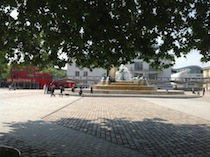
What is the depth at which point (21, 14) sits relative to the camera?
24.3 ft

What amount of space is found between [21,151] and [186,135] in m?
5.89

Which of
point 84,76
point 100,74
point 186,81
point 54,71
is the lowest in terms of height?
point 186,81

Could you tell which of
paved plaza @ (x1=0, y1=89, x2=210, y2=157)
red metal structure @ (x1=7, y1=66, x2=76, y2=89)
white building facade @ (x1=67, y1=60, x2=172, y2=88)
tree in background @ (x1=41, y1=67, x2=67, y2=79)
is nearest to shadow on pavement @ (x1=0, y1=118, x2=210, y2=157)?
paved plaza @ (x1=0, y1=89, x2=210, y2=157)

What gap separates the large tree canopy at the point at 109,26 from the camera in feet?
23.7

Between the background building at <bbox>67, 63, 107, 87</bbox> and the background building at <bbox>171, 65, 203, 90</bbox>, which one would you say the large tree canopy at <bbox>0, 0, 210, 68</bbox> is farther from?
the background building at <bbox>67, 63, 107, 87</bbox>

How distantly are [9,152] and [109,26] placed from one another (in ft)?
14.1

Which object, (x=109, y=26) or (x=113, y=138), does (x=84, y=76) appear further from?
(x=109, y=26)

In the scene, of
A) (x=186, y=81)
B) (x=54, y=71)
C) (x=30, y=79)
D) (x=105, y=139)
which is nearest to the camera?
(x=105, y=139)

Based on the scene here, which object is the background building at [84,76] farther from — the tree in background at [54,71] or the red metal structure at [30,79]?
the red metal structure at [30,79]

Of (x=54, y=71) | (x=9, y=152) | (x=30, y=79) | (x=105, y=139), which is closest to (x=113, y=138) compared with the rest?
(x=105, y=139)

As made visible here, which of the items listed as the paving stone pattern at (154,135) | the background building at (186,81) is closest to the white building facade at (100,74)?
the background building at (186,81)

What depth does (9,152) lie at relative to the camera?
7.16 meters

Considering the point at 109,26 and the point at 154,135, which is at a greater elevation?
the point at 109,26

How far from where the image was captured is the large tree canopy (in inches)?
284
